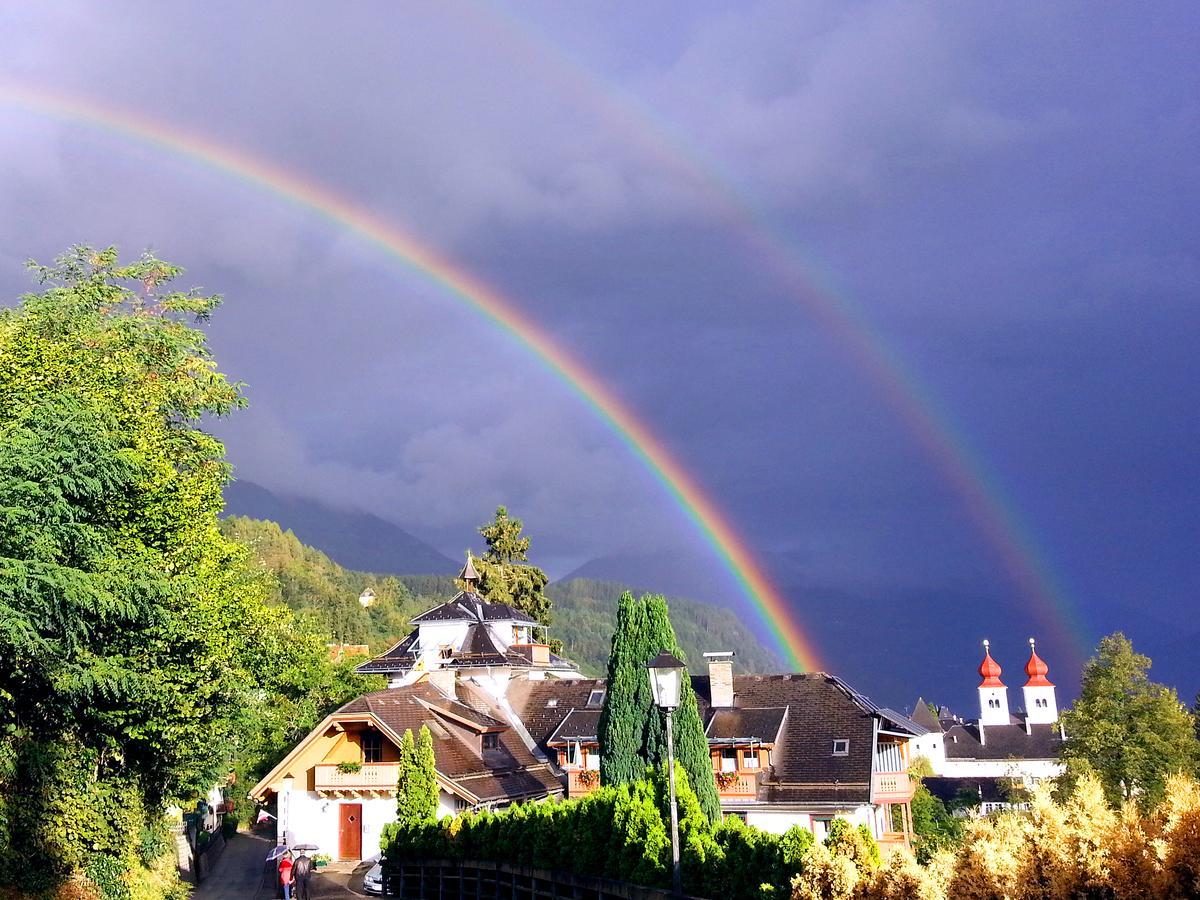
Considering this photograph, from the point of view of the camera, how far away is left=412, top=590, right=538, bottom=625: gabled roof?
6109 cm

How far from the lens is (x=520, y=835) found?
1733 centimetres

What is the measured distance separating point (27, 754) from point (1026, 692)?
14155cm

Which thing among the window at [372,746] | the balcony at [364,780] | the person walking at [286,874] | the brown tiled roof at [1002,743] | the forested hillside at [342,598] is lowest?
the brown tiled roof at [1002,743]

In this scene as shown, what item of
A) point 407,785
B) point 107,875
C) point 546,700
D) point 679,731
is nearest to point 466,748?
point 407,785

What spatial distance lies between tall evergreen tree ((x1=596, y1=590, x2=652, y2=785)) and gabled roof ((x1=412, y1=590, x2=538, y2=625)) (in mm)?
31721

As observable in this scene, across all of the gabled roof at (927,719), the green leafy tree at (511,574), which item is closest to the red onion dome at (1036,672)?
the gabled roof at (927,719)

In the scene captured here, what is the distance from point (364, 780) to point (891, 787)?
66.9ft

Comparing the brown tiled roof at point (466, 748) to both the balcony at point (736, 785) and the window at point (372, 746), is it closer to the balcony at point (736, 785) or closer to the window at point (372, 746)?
the window at point (372, 746)

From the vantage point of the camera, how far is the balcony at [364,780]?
34.4 meters

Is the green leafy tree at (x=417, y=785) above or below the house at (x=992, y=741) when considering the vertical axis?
above

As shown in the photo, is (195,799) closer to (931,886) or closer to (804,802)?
(804,802)

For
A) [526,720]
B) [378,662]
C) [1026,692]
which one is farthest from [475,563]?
[1026,692]

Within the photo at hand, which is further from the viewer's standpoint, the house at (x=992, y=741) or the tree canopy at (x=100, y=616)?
the house at (x=992, y=741)

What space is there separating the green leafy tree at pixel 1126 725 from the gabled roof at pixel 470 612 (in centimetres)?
3422
